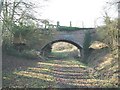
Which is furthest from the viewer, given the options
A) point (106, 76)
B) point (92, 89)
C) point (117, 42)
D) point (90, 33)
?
point (90, 33)

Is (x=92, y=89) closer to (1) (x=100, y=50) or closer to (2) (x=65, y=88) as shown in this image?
(2) (x=65, y=88)

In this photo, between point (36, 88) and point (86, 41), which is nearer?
point (36, 88)

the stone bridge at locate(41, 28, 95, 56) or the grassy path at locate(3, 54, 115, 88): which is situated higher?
the stone bridge at locate(41, 28, 95, 56)

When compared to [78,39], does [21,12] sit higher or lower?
higher

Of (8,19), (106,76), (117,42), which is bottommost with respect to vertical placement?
(106,76)

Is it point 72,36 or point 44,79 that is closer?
point 44,79

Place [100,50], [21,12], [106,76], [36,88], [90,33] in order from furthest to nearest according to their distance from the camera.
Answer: [90,33]
[100,50]
[106,76]
[21,12]
[36,88]

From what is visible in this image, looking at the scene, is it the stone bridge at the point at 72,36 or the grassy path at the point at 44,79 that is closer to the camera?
the grassy path at the point at 44,79

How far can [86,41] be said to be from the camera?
159 ft

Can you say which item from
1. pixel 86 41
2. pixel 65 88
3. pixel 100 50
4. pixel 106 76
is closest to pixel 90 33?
pixel 86 41

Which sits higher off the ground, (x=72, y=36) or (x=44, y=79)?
(x=72, y=36)

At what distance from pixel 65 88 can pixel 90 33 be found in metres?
31.5

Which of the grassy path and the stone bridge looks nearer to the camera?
the grassy path

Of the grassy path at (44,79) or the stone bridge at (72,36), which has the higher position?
the stone bridge at (72,36)
